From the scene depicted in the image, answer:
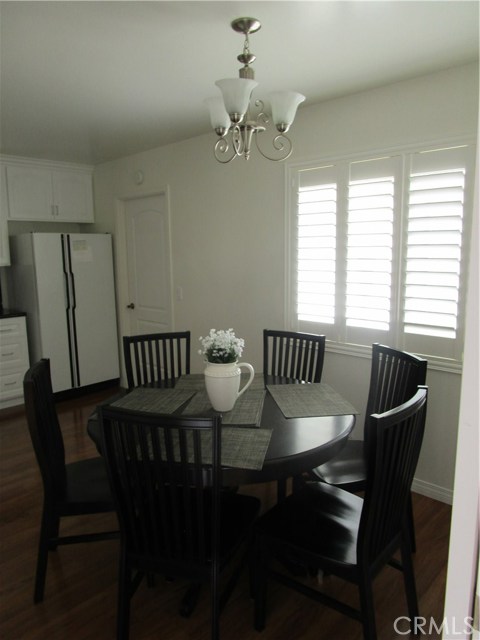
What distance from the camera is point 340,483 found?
6.33ft

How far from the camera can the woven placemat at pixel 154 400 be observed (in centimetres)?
203

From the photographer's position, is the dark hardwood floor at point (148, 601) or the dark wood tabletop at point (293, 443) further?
the dark hardwood floor at point (148, 601)

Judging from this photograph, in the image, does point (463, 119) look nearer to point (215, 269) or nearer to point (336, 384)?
point (336, 384)

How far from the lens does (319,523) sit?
166 centimetres

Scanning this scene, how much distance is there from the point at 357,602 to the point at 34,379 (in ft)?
5.52

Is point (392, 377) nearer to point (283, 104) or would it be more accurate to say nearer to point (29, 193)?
point (283, 104)

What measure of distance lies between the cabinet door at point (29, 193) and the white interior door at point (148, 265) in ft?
2.70

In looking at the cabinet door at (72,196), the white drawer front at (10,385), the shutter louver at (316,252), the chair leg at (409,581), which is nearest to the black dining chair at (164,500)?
the chair leg at (409,581)

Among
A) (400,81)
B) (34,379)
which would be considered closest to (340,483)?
(34,379)

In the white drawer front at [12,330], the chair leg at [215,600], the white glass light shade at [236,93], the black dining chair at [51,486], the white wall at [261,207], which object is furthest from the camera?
the white drawer front at [12,330]

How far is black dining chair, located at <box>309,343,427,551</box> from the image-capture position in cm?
198

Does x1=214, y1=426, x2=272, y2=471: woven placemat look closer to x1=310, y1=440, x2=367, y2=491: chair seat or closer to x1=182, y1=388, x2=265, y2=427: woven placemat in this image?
x1=182, y1=388, x2=265, y2=427: woven placemat

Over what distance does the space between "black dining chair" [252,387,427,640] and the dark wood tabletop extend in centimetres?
23

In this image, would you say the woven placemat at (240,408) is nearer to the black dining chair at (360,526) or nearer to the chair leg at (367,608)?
the black dining chair at (360,526)
